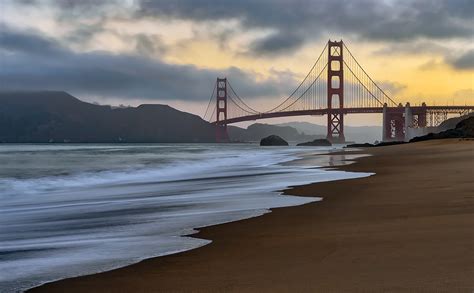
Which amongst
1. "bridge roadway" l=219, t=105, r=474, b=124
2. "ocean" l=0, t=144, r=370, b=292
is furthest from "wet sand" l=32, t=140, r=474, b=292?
"bridge roadway" l=219, t=105, r=474, b=124

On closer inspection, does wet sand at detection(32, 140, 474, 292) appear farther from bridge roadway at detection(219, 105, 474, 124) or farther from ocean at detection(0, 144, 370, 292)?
bridge roadway at detection(219, 105, 474, 124)

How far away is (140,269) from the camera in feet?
10.6

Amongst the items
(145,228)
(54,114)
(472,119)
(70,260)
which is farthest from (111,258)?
(54,114)

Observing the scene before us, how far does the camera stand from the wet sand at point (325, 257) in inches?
104

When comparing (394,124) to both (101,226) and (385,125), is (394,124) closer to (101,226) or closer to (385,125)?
(385,125)

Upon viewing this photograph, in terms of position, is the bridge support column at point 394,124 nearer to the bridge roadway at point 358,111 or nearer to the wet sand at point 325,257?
the bridge roadway at point 358,111

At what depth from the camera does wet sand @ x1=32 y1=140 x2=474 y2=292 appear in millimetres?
2639

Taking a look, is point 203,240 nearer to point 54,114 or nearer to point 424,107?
point 424,107

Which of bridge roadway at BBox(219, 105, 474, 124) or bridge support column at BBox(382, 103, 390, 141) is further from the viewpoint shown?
bridge support column at BBox(382, 103, 390, 141)

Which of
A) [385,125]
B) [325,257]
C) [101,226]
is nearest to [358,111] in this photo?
[385,125]

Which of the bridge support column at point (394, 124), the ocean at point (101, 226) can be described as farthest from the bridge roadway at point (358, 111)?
the ocean at point (101, 226)

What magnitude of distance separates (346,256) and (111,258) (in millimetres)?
1506

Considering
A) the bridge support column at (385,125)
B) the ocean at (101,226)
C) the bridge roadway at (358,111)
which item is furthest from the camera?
the bridge support column at (385,125)

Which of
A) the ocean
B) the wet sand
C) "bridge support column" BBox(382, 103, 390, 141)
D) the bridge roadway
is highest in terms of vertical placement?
the bridge roadway
